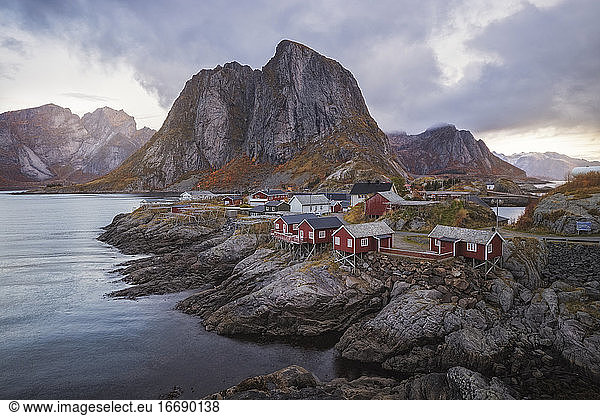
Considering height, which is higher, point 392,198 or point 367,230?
point 392,198

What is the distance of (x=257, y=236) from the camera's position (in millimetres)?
46469

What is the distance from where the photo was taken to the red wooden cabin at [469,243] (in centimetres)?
2619

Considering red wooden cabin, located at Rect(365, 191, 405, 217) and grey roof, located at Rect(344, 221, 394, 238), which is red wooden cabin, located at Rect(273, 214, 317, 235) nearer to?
grey roof, located at Rect(344, 221, 394, 238)

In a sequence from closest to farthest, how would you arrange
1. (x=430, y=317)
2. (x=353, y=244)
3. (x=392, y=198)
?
(x=430, y=317) < (x=353, y=244) < (x=392, y=198)

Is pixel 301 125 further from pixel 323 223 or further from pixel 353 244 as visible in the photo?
pixel 353 244

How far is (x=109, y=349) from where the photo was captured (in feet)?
72.3

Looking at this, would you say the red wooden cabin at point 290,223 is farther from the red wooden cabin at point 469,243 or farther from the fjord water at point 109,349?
the red wooden cabin at point 469,243

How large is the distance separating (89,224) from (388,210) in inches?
2815

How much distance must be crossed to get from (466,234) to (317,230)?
12.8m

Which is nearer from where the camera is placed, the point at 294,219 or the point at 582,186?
the point at 582,186

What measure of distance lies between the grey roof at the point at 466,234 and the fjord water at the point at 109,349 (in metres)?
13.6

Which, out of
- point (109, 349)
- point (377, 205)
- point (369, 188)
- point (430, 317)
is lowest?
point (109, 349)

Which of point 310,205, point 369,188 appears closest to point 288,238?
point 310,205

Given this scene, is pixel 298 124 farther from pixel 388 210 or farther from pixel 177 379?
pixel 177 379
